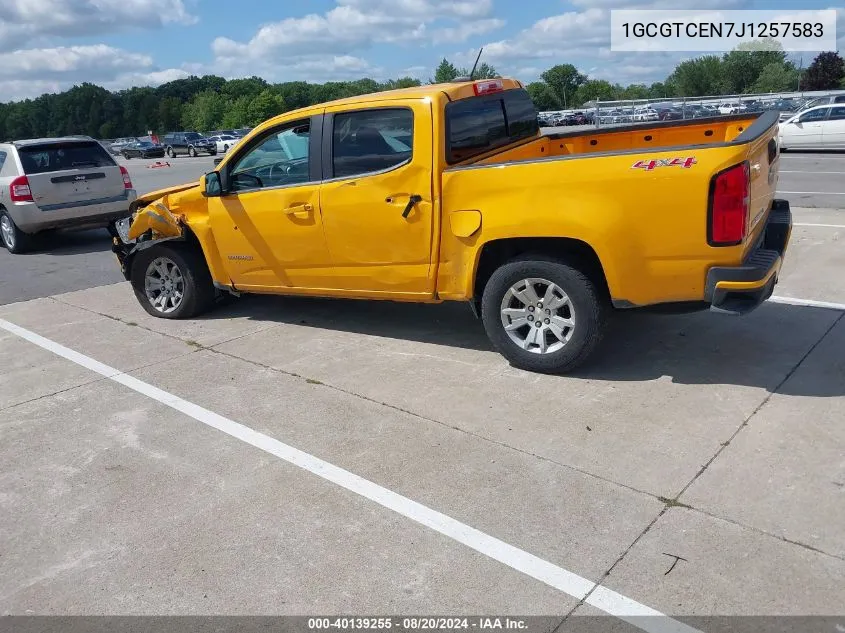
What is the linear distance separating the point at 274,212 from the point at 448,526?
3.31m

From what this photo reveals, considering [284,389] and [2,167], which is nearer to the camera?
[284,389]

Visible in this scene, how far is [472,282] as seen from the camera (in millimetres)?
5051

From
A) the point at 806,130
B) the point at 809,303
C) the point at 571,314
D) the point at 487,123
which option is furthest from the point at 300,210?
the point at 806,130

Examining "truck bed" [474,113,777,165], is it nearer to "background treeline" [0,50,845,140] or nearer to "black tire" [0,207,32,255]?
"black tire" [0,207,32,255]

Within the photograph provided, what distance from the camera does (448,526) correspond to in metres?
3.35

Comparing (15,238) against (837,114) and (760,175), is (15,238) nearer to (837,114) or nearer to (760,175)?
(760,175)

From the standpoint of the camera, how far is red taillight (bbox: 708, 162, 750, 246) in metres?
4.01

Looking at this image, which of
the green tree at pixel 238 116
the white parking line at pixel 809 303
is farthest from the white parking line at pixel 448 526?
the green tree at pixel 238 116

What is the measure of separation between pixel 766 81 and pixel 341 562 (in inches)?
3227

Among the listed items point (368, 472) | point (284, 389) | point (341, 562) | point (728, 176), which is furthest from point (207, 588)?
point (728, 176)

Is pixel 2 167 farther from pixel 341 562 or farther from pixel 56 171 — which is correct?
pixel 341 562

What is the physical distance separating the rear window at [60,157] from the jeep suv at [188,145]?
35.9m

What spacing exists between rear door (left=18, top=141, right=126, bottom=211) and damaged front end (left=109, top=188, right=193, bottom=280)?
412 cm

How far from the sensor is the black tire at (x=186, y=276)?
22.0ft
